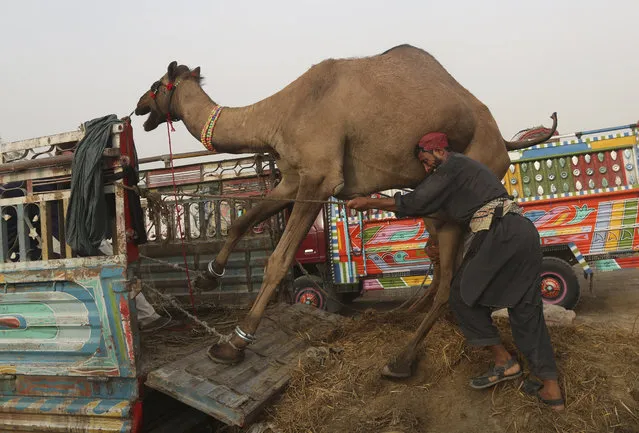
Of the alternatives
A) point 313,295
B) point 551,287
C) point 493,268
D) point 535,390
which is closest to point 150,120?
point 493,268

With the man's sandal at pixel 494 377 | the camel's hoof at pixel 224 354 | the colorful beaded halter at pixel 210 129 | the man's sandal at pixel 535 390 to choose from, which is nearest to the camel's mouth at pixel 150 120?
the colorful beaded halter at pixel 210 129

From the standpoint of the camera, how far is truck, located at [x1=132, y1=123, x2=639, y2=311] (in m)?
8.23

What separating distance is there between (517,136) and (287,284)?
5562mm

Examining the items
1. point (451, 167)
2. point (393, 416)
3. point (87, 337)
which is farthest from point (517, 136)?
point (87, 337)

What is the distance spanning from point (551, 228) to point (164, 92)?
699cm

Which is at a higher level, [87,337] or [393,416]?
[87,337]

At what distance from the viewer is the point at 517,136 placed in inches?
342

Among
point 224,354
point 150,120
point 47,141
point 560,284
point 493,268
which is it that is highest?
point 150,120

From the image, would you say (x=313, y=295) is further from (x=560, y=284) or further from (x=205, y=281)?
(x=205, y=281)

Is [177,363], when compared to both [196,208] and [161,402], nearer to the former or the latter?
[161,402]

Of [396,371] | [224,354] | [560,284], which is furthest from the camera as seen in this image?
[560,284]

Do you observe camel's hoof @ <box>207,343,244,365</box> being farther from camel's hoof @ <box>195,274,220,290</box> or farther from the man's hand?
the man's hand

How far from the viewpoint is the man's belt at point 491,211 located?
124 inches

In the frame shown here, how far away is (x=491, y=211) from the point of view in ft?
10.4
